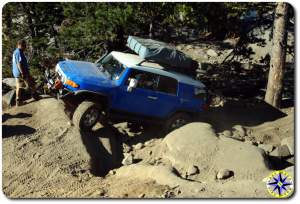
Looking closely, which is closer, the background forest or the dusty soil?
the dusty soil

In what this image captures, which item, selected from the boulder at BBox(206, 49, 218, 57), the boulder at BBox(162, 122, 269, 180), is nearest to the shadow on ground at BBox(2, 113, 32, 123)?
the boulder at BBox(162, 122, 269, 180)

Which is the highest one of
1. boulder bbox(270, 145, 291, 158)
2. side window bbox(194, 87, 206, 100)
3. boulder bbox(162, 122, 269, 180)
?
side window bbox(194, 87, 206, 100)

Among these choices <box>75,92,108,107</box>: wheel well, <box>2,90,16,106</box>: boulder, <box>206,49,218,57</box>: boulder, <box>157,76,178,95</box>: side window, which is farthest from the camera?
<box>206,49,218,57</box>: boulder

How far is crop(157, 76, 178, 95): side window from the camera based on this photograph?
1110 cm

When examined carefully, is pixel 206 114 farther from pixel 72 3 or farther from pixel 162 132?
pixel 72 3

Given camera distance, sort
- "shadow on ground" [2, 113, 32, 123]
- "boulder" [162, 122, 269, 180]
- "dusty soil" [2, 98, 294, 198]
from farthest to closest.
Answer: "shadow on ground" [2, 113, 32, 123] < "boulder" [162, 122, 269, 180] < "dusty soil" [2, 98, 294, 198]

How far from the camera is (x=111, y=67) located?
11219mm

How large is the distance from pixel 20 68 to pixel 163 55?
11.7 ft

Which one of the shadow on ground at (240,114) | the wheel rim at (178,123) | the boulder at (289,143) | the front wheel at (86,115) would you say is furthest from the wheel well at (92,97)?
the boulder at (289,143)

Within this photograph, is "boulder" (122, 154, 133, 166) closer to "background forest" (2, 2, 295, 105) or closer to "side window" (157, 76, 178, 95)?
"side window" (157, 76, 178, 95)

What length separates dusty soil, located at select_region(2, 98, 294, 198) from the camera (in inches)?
331

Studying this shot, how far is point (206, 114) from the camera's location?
1321 centimetres

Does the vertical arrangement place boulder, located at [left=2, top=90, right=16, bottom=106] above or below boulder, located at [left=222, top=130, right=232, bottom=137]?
above

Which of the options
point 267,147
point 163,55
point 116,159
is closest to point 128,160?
point 116,159
